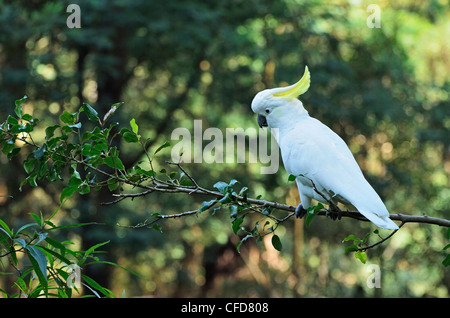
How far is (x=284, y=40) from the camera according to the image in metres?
5.23

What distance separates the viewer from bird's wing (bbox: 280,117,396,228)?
4.65ft

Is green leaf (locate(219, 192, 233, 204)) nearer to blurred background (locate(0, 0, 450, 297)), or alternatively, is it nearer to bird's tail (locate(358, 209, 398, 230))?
bird's tail (locate(358, 209, 398, 230))

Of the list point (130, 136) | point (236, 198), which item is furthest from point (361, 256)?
point (130, 136)

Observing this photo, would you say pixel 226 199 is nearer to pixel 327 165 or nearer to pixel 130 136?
pixel 130 136

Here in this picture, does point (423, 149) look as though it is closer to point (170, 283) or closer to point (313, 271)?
point (313, 271)

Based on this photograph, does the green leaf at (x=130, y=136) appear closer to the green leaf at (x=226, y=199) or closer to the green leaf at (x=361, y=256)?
the green leaf at (x=226, y=199)

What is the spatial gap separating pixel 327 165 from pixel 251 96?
3.78 m

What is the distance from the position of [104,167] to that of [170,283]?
2.98m

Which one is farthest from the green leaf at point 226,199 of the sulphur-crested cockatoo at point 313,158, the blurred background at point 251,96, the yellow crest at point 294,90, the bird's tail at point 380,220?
the blurred background at point 251,96

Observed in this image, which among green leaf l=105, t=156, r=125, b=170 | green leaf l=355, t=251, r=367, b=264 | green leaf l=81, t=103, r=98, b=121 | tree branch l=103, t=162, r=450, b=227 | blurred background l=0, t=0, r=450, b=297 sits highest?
green leaf l=81, t=103, r=98, b=121

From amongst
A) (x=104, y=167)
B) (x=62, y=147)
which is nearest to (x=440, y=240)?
(x=104, y=167)

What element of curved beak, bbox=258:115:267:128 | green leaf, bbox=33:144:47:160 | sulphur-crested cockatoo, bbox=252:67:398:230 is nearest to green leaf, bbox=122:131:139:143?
green leaf, bbox=33:144:47:160

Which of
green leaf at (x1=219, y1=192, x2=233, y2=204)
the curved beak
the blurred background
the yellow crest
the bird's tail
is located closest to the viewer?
green leaf at (x1=219, y1=192, x2=233, y2=204)

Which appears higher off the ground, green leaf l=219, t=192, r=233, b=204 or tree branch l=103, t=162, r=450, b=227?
green leaf l=219, t=192, r=233, b=204
